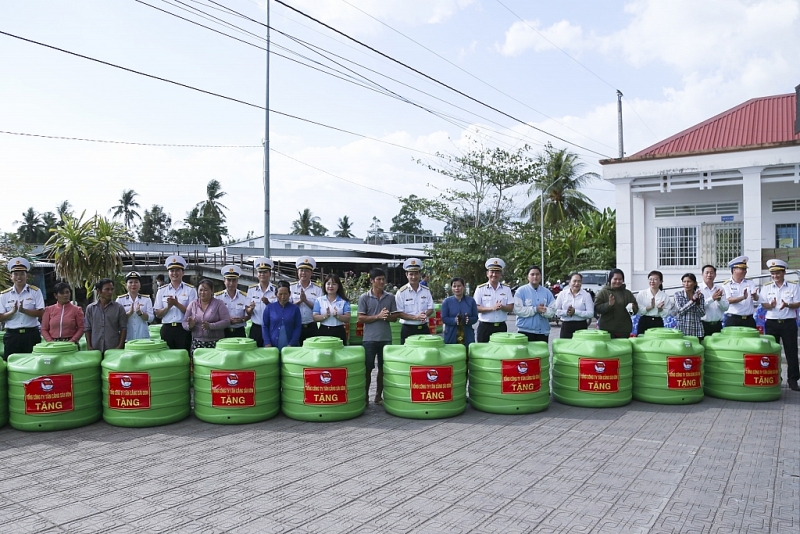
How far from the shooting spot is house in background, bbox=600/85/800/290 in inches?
679

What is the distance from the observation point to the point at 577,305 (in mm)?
8109

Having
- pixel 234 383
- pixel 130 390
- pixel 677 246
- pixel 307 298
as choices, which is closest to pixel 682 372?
pixel 307 298

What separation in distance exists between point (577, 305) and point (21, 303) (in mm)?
6992

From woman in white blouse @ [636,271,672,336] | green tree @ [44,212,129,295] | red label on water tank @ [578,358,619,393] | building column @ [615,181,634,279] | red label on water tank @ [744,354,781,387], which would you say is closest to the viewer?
red label on water tank @ [578,358,619,393]

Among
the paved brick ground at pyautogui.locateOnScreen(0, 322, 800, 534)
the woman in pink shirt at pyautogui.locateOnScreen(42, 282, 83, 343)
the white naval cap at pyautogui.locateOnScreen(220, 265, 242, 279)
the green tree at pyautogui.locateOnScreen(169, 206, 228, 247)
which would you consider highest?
the green tree at pyautogui.locateOnScreen(169, 206, 228, 247)

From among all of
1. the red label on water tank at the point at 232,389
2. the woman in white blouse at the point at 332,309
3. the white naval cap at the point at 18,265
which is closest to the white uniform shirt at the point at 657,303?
the woman in white blouse at the point at 332,309

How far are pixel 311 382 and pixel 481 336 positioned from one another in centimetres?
256

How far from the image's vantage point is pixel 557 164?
40.1 m

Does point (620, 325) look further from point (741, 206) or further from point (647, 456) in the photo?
point (741, 206)

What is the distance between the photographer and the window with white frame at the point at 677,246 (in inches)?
747

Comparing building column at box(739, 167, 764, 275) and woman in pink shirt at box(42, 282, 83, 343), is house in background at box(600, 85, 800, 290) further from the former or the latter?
woman in pink shirt at box(42, 282, 83, 343)

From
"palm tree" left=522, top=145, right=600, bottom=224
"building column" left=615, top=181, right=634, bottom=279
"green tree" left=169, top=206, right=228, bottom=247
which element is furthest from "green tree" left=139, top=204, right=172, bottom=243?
"building column" left=615, top=181, right=634, bottom=279

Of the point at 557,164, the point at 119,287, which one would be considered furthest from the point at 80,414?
the point at 557,164

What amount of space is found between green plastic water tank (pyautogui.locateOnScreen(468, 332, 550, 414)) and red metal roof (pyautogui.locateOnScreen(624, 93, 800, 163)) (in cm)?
1374
